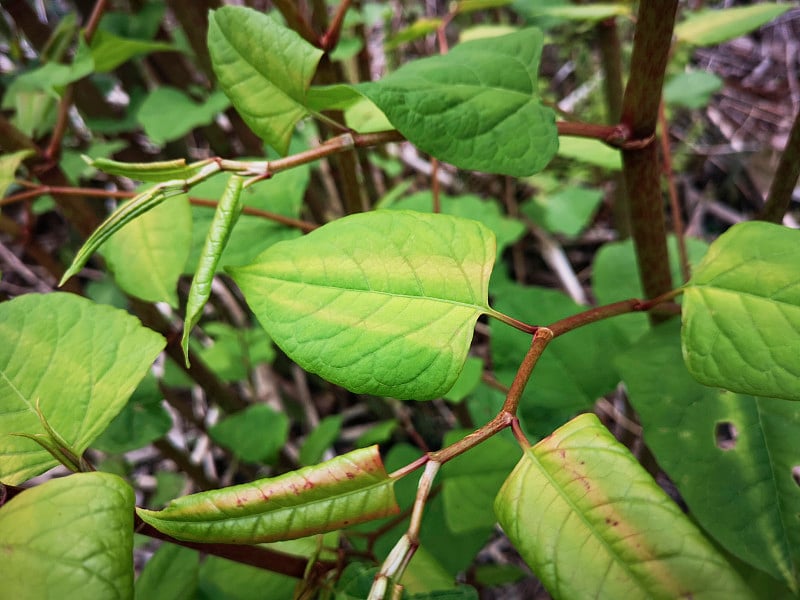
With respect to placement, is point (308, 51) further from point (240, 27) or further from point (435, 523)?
point (435, 523)

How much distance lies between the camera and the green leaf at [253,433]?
964mm

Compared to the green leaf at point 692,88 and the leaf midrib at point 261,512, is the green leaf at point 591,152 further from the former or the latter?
the leaf midrib at point 261,512

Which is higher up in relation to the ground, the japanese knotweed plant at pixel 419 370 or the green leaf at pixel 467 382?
the japanese knotweed plant at pixel 419 370

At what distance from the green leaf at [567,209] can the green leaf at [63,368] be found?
1092mm

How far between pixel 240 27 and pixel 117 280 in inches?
11.4

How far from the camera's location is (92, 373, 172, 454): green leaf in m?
0.66

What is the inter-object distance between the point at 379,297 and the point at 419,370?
0.18ft

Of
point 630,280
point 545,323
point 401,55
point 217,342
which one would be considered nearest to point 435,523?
point 545,323

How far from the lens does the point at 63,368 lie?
0.42 m

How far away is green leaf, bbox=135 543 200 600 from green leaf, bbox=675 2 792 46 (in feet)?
3.02

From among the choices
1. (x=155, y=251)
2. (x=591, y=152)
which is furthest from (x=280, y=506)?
(x=591, y=152)

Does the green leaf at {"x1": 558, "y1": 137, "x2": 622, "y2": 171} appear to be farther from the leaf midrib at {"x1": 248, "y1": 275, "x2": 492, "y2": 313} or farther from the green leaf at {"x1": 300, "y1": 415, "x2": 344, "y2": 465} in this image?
the green leaf at {"x1": 300, "y1": 415, "x2": 344, "y2": 465}

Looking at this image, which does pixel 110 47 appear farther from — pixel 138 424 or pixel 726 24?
pixel 726 24

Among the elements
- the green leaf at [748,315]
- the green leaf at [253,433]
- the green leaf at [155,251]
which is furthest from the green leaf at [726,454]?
the green leaf at [253,433]
